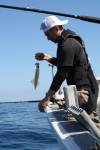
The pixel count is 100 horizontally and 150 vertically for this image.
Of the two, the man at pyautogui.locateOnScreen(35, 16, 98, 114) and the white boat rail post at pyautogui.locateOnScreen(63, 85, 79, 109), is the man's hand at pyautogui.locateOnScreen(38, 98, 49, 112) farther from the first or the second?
the white boat rail post at pyautogui.locateOnScreen(63, 85, 79, 109)

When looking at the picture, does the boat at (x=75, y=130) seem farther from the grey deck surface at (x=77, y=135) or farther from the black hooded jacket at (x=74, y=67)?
the black hooded jacket at (x=74, y=67)

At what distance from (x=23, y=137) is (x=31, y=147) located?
2611mm

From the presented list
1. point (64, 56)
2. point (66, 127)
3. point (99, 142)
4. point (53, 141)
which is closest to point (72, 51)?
point (64, 56)

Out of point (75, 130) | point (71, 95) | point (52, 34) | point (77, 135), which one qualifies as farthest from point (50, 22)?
point (77, 135)

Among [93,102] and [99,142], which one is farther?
[93,102]

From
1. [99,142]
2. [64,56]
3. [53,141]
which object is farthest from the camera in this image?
[53,141]

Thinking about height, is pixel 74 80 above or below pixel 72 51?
below

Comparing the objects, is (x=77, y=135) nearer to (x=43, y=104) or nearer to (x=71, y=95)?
(x=71, y=95)

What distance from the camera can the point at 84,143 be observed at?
548 cm

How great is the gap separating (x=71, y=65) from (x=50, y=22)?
68 cm

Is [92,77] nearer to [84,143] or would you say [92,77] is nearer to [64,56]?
[64,56]

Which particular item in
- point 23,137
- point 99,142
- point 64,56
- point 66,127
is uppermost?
point 64,56

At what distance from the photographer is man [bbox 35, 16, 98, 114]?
6.54 metres

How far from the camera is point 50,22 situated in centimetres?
666
